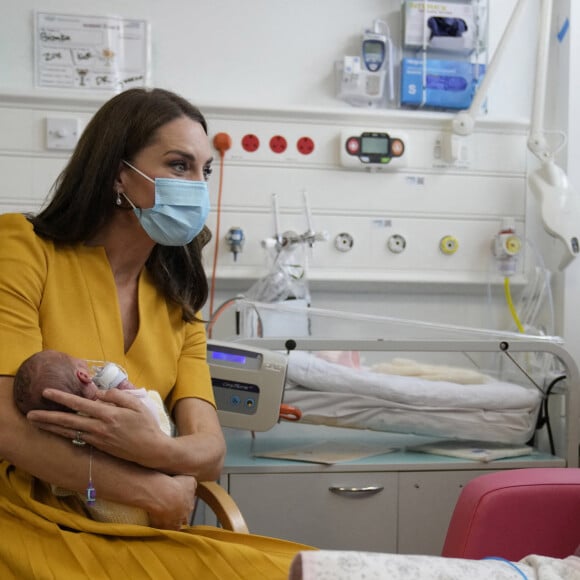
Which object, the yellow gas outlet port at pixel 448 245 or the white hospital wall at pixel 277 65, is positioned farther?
the yellow gas outlet port at pixel 448 245

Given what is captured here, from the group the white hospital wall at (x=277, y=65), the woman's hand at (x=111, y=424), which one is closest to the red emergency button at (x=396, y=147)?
the white hospital wall at (x=277, y=65)

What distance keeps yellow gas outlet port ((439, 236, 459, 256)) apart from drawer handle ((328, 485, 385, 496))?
1268mm

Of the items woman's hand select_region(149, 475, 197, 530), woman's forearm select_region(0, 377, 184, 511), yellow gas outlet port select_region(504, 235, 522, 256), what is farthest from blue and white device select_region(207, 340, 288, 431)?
yellow gas outlet port select_region(504, 235, 522, 256)

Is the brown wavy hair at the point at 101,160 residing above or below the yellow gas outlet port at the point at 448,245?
above

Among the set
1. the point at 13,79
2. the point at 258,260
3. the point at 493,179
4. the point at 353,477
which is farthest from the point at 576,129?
the point at 13,79

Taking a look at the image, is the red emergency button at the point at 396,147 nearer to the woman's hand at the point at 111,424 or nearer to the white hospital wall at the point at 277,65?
the white hospital wall at the point at 277,65

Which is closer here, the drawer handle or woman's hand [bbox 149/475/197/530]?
woman's hand [bbox 149/475/197/530]

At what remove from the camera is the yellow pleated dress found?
1.25 metres

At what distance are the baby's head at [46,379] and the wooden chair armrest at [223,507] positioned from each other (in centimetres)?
40

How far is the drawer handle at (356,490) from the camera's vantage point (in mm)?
2033

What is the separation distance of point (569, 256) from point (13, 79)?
2.32 meters

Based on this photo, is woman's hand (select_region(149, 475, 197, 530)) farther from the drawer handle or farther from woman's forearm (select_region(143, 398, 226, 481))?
the drawer handle

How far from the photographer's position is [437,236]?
3.01m

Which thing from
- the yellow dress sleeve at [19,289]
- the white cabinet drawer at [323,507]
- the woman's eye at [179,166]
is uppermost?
the woman's eye at [179,166]
